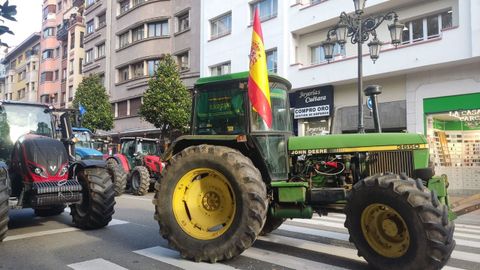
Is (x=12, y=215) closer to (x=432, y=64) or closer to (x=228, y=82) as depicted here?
(x=228, y=82)

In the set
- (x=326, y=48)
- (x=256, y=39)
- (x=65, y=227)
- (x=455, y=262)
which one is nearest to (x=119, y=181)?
(x=65, y=227)

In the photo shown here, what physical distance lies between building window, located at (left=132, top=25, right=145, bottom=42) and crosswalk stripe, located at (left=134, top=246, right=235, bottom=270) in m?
26.7

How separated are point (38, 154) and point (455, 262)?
21.9ft

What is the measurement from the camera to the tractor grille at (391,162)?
5.36 meters

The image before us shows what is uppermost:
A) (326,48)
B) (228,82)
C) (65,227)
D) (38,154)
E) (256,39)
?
(326,48)

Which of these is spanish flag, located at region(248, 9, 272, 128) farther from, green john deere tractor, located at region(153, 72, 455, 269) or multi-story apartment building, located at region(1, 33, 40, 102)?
multi-story apartment building, located at region(1, 33, 40, 102)

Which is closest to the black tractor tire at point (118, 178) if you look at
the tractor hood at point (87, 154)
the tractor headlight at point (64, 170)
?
the tractor hood at point (87, 154)

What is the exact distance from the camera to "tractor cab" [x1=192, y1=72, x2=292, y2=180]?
5629 mm

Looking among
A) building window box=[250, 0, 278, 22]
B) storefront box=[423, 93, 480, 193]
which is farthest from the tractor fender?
storefront box=[423, 93, 480, 193]

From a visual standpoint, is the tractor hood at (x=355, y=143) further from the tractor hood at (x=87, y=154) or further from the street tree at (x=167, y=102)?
the street tree at (x=167, y=102)

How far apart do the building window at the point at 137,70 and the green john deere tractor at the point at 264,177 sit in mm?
25530

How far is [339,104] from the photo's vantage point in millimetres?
18484

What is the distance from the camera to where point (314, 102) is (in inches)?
755

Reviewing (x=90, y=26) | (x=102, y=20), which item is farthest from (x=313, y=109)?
(x=90, y=26)
